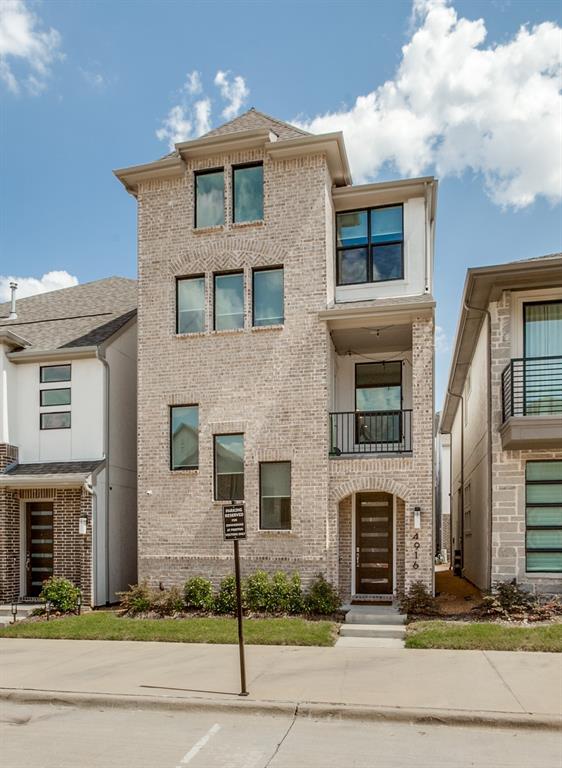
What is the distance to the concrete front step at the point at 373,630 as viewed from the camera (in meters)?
10.9

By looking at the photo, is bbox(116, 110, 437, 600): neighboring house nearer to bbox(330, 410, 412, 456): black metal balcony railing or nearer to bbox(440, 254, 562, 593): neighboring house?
bbox(330, 410, 412, 456): black metal balcony railing

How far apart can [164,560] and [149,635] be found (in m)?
2.71

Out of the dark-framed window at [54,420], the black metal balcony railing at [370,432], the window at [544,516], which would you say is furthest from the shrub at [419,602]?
the dark-framed window at [54,420]

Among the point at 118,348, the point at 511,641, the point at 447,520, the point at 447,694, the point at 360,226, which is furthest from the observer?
the point at 447,520

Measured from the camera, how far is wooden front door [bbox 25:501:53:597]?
14883 millimetres

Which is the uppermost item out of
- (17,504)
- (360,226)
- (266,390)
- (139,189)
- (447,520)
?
(139,189)

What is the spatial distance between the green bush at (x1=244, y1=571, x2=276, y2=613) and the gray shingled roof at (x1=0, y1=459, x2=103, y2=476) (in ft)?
14.1

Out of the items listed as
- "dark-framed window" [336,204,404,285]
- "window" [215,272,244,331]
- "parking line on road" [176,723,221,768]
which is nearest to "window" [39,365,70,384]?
"window" [215,272,244,331]

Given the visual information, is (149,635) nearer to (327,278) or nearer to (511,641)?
(511,641)

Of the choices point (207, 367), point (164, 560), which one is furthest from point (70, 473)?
point (207, 367)

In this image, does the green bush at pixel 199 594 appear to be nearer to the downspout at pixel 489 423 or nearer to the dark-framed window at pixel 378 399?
the dark-framed window at pixel 378 399

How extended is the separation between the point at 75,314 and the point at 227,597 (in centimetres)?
863

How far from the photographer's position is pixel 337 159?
13.8 meters

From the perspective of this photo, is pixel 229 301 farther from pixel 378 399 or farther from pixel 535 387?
pixel 535 387
